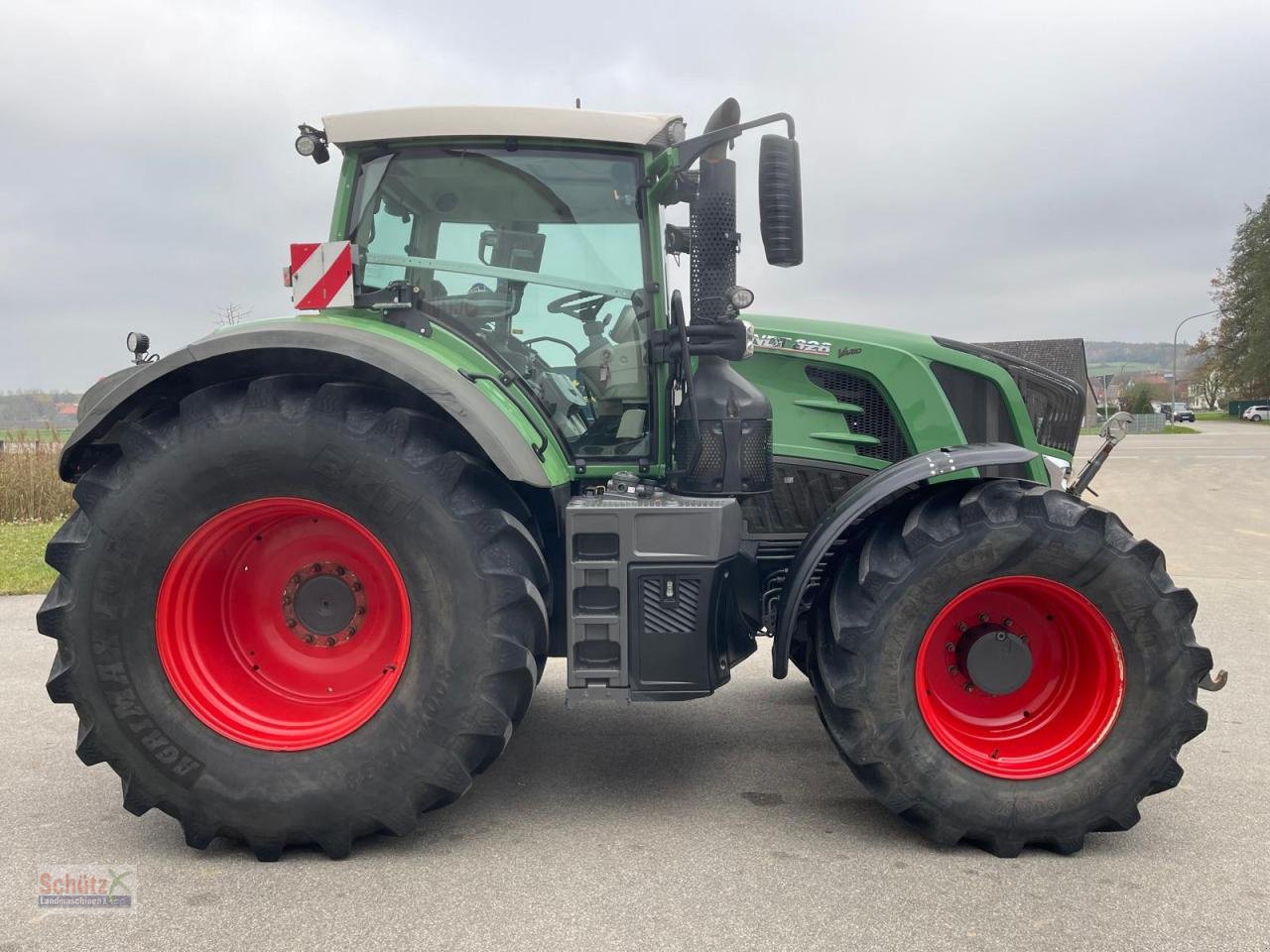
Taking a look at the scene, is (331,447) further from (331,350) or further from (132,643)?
(132,643)

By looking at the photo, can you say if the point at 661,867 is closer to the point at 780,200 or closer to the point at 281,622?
the point at 281,622

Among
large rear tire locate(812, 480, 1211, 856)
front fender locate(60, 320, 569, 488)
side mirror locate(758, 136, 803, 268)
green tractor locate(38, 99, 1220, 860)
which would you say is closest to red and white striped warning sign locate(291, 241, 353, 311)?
green tractor locate(38, 99, 1220, 860)

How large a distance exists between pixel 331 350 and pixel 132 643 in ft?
3.71

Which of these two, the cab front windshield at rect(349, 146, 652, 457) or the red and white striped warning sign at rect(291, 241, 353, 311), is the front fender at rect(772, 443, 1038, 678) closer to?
the cab front windshield at rect(349, 146, 652, 457)

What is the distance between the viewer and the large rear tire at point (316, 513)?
299cm

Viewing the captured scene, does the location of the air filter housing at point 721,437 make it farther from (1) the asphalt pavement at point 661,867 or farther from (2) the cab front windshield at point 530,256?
(1) the asphalt pavement at point 661,867

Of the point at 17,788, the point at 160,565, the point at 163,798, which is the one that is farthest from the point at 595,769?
the point at 17,788

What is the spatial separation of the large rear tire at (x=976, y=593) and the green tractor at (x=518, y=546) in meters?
0.01

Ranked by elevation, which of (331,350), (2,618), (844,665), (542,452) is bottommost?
(2,618)

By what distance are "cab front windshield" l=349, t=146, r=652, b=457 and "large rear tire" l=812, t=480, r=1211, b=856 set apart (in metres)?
1.19

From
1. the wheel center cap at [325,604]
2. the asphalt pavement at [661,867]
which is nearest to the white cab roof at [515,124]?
the wheel center cap at [325,604]

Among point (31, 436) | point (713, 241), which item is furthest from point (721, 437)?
point (31, 436)

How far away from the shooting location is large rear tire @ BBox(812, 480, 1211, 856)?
3.06m

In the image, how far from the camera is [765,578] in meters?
3.93
